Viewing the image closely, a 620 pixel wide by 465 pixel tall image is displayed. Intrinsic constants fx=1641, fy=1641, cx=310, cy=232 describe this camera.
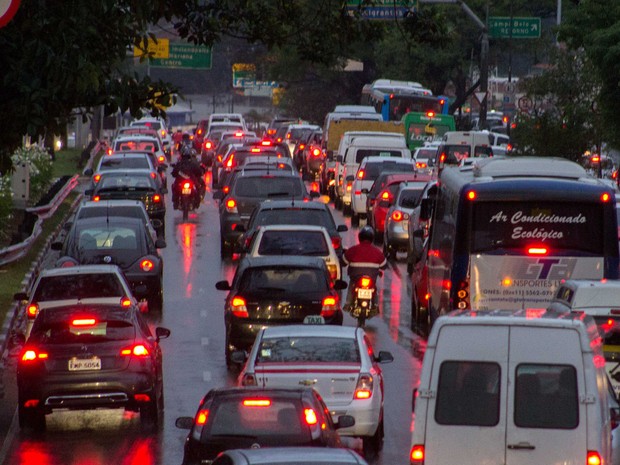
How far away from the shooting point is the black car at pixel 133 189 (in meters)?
37.5

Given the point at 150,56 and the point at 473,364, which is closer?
the point at 473,364

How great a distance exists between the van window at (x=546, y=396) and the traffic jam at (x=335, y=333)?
0.04 ft

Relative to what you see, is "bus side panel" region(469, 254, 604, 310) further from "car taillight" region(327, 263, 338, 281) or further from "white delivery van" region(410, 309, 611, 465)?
"white delivery van" region(410, 309, 611, 465)

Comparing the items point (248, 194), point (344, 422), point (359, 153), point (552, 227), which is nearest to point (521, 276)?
point (552, 227)

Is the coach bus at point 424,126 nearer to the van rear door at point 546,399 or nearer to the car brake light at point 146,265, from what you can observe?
the car brake light at point 146,265

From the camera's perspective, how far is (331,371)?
16.2m

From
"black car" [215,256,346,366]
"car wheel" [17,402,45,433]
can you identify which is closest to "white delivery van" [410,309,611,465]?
"car wheel" [17,402,45,433]

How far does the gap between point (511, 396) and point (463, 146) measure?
42.1 m

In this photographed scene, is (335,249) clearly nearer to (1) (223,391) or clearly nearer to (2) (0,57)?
(2) (0,57)

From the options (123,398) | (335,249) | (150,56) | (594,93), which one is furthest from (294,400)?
(594,93)

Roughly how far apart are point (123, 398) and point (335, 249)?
39.0 ft

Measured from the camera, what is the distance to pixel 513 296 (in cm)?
2084

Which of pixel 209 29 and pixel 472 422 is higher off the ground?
pixel 209 29

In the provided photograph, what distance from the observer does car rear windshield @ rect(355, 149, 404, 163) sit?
4819 cm
